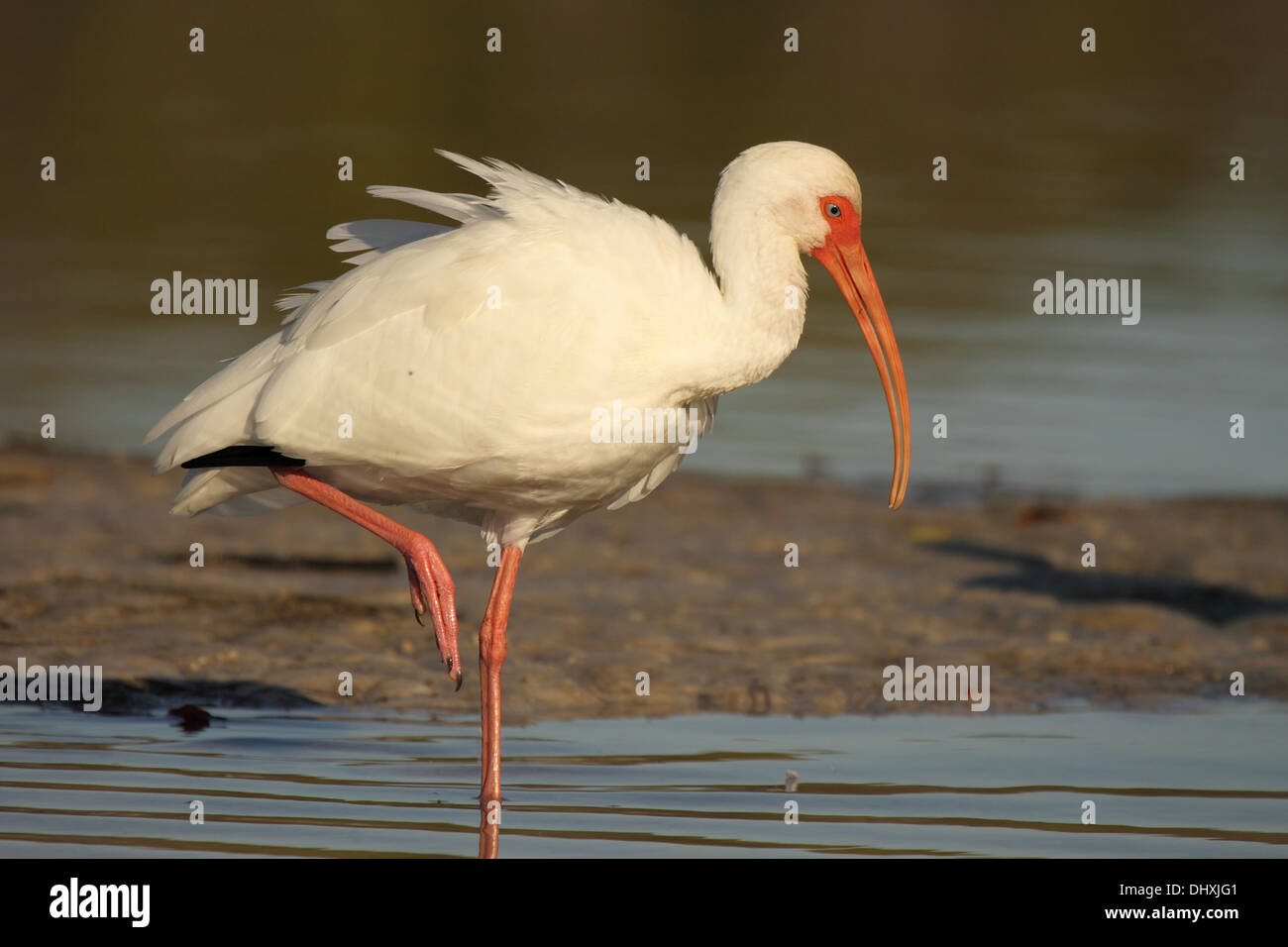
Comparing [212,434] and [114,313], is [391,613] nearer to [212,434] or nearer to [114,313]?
[212,434]

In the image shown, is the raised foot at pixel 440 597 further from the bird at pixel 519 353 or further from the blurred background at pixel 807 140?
the blurred background at pixel 807 140

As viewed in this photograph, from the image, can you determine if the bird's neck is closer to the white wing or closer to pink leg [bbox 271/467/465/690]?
the white wing

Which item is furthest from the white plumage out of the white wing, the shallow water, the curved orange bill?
the shallow water

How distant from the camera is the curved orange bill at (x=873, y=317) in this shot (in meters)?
7.48

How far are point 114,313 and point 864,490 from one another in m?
7.23

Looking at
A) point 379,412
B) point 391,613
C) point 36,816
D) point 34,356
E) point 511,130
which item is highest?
point 511,130

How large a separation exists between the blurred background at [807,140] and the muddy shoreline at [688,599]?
4.03 ft

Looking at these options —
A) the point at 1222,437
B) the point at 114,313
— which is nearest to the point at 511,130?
the point at 114,313

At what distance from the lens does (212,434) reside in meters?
7.19

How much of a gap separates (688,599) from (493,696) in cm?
285

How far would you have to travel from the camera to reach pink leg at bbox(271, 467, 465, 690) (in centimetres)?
729

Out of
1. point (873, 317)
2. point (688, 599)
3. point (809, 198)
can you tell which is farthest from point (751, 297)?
point (688, 599)

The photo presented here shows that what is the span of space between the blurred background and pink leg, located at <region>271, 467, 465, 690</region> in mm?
5926

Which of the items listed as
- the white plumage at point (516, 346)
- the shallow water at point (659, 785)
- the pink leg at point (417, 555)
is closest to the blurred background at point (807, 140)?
the shallow water at point (659, 785)
